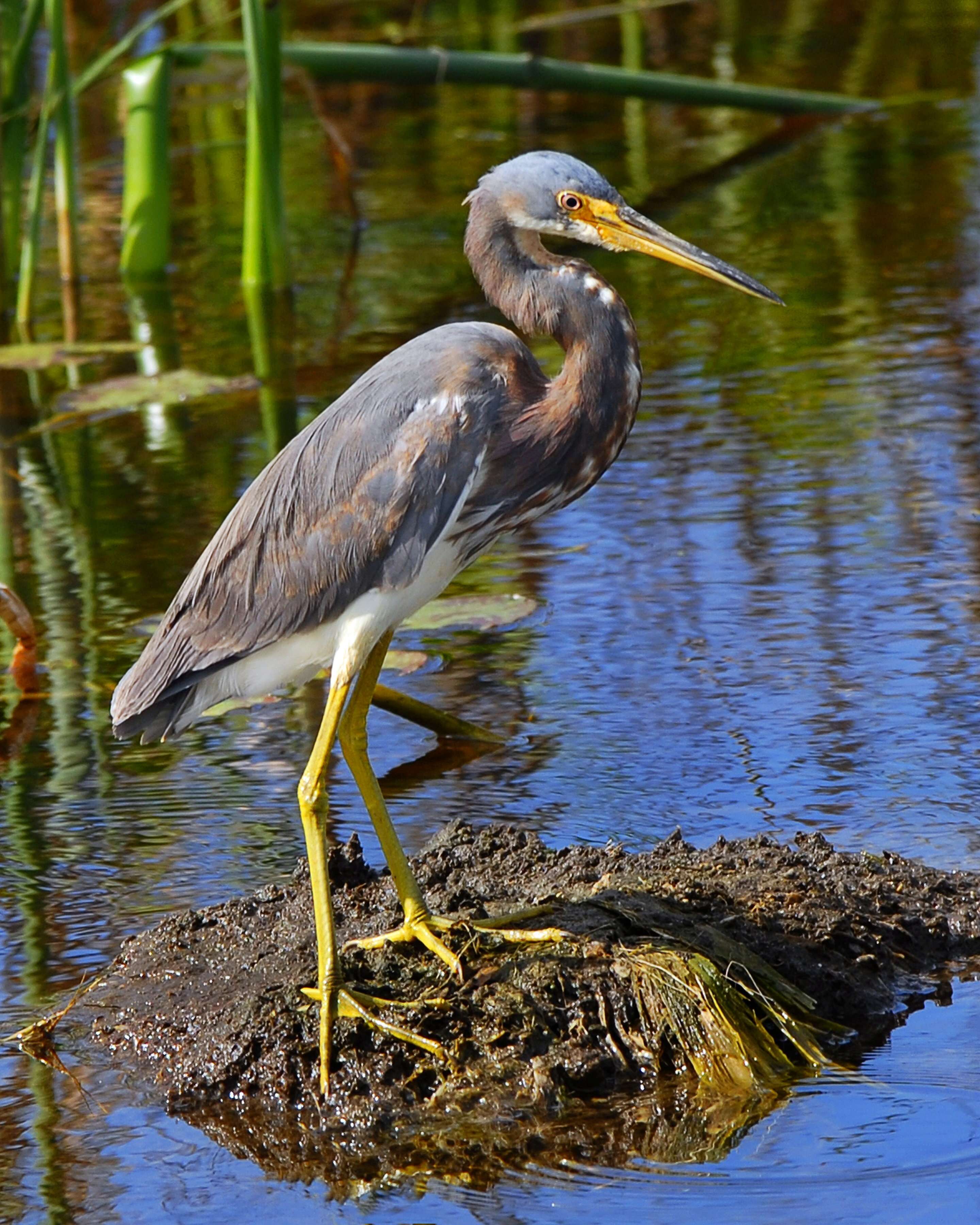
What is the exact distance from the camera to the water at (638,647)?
3982 millimetres

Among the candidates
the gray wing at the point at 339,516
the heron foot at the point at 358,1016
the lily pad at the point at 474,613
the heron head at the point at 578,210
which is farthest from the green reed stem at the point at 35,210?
the heron foot at the point at 358,1016

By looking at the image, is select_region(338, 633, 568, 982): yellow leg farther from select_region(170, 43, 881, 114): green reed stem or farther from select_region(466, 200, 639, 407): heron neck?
select_region(170, 43, 881, 114): green reed stem

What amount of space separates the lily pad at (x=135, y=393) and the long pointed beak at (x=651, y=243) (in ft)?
15.7

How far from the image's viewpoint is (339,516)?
462 cm

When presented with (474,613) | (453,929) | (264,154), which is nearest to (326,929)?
(453,929)

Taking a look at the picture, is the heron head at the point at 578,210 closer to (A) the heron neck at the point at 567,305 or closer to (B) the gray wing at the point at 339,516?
(A) the heron neck at the point at 567,305

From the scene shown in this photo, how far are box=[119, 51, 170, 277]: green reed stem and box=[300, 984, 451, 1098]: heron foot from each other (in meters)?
7.17

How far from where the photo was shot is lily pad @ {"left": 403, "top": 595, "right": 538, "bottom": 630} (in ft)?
21.6

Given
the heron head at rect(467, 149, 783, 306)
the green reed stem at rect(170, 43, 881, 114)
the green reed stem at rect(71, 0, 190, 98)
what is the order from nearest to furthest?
the heron head at rect(467, 149, 783, 306), the green reed stem at rect(71, 0, 190, 98), the green reed stem at rect(170, 43, 881, 114)

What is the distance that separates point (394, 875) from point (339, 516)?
84 cm

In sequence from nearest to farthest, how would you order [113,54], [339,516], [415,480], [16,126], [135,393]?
[415,480], [339,516], [135,393], [113,54], [16,126]

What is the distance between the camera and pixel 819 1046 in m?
4.28

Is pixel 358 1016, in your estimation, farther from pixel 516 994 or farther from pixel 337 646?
pixel 337 646

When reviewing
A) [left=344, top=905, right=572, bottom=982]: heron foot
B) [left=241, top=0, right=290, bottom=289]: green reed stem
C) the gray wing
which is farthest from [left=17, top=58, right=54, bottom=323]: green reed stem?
[left=344, top=905, right=572, bottom=982]: heron foot
